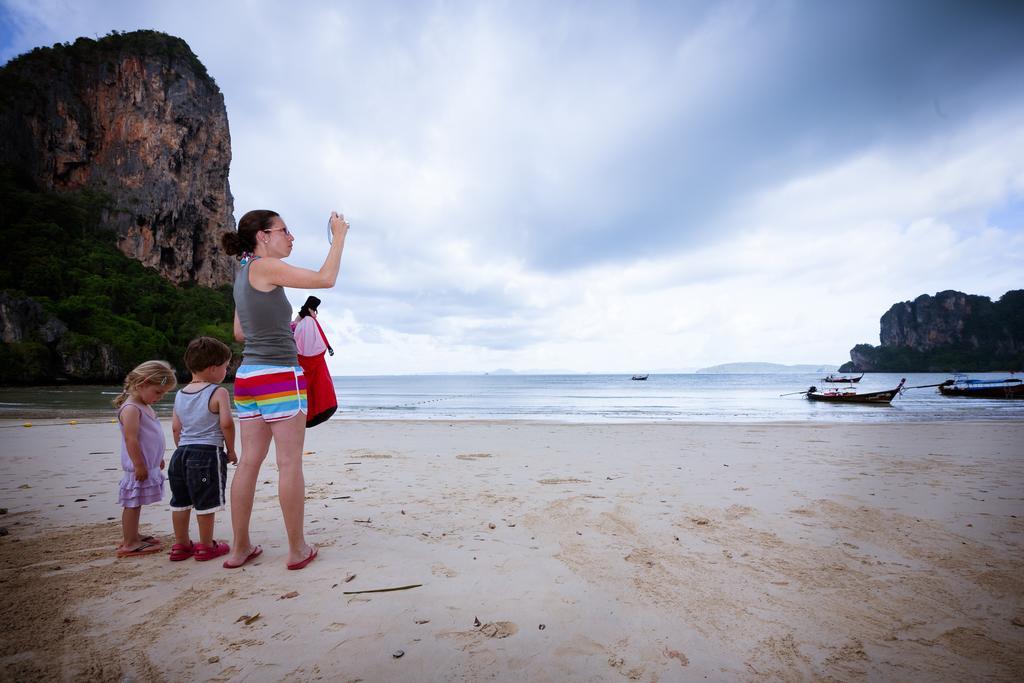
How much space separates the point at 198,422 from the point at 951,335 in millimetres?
172333

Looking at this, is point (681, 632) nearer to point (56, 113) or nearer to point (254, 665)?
point (254, 665)

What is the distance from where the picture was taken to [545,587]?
8.10 feet

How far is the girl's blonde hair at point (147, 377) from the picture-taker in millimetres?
3084

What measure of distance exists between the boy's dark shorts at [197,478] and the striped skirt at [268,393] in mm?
565

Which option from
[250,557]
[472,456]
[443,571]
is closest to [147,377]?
[250,557]

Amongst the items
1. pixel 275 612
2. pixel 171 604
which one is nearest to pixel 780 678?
pixel 275 612

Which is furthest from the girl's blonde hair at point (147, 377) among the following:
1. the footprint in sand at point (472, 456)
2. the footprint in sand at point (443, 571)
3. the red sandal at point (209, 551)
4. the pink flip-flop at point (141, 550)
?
the footprint in sand at point (472, 456)

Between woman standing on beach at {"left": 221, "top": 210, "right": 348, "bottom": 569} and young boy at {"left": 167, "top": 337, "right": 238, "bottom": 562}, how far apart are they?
0.31m

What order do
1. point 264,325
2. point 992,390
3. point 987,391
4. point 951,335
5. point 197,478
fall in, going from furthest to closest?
1. point 951,335
2. point 987,391
3. point 992,390
4. point 197,478
5. point 264,325

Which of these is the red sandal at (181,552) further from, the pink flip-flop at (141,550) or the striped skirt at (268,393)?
the striped skirt at (268,393)

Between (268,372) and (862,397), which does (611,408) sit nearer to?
(862,397)

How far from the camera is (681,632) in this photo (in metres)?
2.04

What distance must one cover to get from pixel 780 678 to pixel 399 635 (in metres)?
1.60

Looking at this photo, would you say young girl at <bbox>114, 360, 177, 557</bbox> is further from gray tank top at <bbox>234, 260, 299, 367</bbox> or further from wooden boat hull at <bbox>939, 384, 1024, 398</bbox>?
wooden boat hull at <bbox>939, 384, 1024, 398</bbox>
